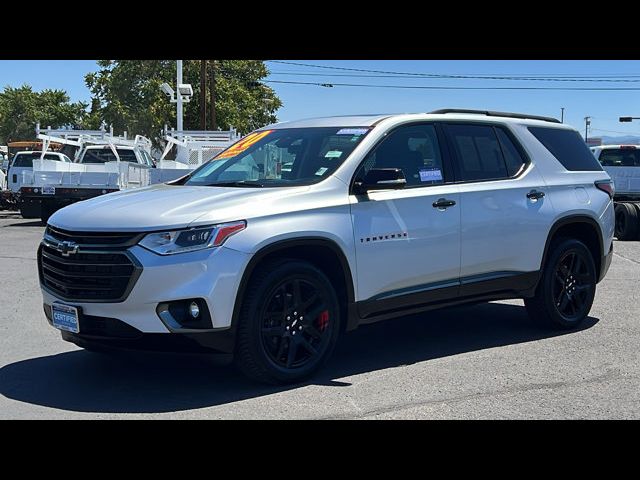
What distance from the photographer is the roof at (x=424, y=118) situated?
6.55 m

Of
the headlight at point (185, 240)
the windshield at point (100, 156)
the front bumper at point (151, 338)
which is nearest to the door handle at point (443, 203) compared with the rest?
the headlight at point (185, 240)

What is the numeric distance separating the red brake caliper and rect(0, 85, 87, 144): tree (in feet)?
239

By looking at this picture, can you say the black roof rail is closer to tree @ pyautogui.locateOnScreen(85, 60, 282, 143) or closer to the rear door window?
the rear door window

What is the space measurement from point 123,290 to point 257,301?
87 centimetres

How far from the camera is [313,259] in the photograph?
5.87m

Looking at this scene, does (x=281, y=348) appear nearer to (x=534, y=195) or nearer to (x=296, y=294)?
(x=296, y=294)

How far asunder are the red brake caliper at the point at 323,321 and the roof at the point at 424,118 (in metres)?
1.60

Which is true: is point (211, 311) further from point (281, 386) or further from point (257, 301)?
point (281, 386)

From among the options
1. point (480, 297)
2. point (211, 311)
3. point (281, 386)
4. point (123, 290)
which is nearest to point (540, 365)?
point (480, 297)

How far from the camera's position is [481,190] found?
677 centimetres

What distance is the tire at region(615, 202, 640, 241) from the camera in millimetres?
16875

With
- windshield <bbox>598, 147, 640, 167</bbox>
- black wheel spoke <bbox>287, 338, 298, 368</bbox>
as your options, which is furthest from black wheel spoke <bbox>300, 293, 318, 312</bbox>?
windshield <bbox>598, 147, 640, 167</bbox>

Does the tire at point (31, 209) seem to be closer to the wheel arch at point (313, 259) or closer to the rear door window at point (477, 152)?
the rear door window at point (477, 152)
